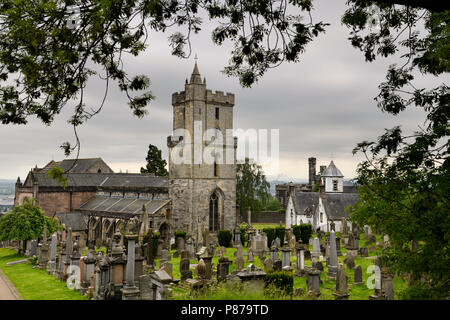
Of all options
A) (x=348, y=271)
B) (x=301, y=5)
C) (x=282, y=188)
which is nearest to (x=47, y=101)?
(x=301, y=5)

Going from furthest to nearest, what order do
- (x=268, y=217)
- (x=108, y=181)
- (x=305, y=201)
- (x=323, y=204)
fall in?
(x=268, y=217) → (x=108, y=181) → (x=305, y=201) → (x=323, y=204)

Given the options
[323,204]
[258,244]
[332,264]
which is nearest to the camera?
[332,264]

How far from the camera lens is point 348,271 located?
17.4 m

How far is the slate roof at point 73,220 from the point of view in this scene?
118ft

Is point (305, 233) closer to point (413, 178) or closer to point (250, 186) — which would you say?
point (250, 186)

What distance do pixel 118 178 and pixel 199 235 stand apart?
19.2 metres

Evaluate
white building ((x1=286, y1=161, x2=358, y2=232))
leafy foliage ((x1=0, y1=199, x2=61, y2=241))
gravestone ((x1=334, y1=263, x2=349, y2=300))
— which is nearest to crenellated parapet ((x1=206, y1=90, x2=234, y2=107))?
white building ((x1=286, y1=161, x2=358, y2=232))

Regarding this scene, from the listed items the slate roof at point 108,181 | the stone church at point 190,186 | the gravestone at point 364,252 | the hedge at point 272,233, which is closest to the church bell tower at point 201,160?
the stone church at point 190,186

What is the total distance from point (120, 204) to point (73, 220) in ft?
16.7

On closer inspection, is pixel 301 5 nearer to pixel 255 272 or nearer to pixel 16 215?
pixel 255 272

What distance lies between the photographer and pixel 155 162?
52.8 meters

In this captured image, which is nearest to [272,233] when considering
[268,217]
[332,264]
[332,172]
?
[332,264]

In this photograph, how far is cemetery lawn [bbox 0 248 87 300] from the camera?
14534 millimetres

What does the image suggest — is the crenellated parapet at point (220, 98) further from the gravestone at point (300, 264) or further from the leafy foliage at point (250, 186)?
the gravestone at point (300, 264)
